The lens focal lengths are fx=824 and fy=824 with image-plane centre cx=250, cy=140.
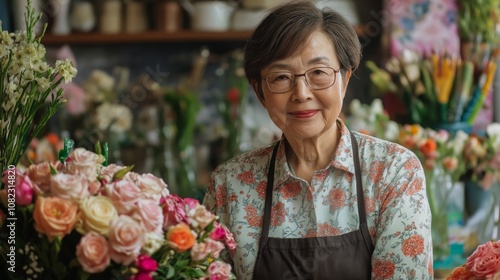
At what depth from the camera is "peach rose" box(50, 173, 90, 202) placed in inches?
49.1

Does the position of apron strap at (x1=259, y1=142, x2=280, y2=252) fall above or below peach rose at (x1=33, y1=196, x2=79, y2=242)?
below

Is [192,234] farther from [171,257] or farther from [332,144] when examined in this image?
[332,144]

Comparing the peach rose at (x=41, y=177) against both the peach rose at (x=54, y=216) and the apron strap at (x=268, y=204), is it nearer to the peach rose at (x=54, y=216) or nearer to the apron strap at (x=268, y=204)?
the peach rose at (x=54, y=216)

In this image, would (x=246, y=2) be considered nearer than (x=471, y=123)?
No

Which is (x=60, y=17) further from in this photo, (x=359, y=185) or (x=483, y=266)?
(x=483, y=266)

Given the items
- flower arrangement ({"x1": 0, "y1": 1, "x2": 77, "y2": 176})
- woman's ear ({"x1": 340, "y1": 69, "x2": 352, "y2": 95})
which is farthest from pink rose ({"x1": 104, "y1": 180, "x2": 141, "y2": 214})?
woman's ear ({"x1": 340, "y1": 69, "x2": 352, "y2": 95})

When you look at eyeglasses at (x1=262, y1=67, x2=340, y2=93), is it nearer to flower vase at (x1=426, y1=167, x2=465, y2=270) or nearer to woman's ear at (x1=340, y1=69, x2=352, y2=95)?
woman's ear at (x1=340, y1=69, x2=352, y2=95)

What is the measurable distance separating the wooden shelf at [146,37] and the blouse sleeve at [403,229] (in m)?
2.04

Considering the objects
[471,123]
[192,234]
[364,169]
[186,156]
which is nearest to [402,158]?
[364,169]

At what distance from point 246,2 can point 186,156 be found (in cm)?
74

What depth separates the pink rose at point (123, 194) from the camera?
4.13ft

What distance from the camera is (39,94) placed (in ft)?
4.79

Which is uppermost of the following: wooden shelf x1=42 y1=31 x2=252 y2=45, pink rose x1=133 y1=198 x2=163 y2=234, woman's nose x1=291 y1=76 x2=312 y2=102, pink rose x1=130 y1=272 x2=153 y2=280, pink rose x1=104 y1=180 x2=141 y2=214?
wooden shelf x1=42 y1=31 x2=252 y2=45

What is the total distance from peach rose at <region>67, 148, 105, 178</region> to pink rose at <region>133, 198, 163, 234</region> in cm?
10
